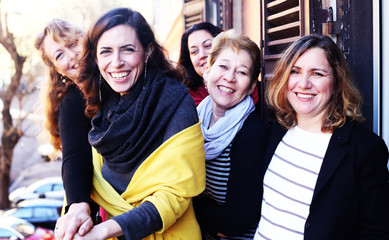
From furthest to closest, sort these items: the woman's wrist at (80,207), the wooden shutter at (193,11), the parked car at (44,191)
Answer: the parked car at (44,191) → the wooden shutter at (193,11) → the woman's wrist at (80,207)

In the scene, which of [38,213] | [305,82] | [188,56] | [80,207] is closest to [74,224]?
[80,207]

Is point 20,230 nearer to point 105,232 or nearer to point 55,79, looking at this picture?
point 55,79

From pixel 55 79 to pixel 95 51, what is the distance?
0.61 meters

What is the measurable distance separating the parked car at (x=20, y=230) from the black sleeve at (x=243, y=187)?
5553mm

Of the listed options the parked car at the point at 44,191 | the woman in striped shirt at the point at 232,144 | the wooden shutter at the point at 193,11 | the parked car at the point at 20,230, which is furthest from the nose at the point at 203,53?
the parked car at the point at 44,191

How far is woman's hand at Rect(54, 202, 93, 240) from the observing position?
1541 millimetres

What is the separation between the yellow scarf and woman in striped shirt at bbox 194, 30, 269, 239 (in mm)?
268

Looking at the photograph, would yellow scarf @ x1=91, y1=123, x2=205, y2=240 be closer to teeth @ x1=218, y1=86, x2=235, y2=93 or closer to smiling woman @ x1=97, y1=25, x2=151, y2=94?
smiling woman @ x1=97, y1=25, x2=151, y2=94

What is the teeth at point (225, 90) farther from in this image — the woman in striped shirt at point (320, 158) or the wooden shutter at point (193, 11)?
the wooden shutter at point (193, 11)

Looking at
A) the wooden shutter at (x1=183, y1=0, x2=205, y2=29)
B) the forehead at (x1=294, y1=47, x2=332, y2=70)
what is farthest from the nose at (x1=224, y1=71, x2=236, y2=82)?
the wooden shutter at (x1=183, y1=0, x2=205, y2=29)

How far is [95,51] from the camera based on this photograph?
184 centimetres

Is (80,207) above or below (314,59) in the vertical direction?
below

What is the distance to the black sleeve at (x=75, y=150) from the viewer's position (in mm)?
1812

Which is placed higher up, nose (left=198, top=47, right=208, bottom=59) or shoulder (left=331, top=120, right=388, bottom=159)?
nose (left=198, top=47, right=208, bottom=59)
